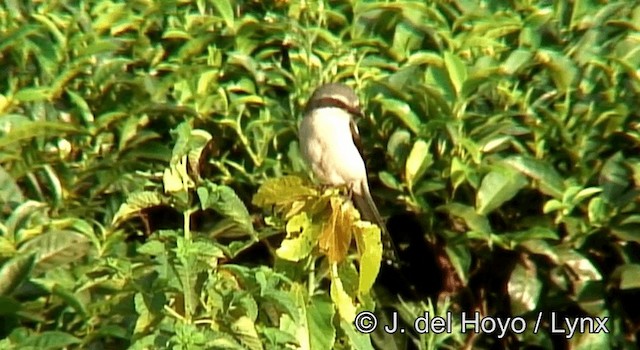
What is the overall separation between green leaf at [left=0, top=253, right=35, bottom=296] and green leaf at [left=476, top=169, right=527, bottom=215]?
1458mm

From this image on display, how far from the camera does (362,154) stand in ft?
16.8

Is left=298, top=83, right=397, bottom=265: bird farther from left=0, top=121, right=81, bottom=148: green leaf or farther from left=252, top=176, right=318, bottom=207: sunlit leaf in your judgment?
left=0, top=121, right=81, bottom=148: green leaf

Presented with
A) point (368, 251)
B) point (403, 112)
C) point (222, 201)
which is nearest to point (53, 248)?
point (222, 201)

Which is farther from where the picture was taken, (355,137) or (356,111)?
(355,137)

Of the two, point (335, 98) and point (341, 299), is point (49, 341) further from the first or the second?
point (335, 98)

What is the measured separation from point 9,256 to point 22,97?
2.83 feet

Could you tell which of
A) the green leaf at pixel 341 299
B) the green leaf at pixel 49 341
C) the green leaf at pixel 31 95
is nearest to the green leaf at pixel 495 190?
the green leaf at pixel 341 299

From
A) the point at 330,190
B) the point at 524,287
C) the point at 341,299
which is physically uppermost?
the point at 330,190

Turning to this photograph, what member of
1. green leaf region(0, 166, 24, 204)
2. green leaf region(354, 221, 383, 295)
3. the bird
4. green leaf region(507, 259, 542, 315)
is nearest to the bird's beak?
the bird

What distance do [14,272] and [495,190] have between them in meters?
1.56

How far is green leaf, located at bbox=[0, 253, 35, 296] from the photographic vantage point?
4203 millimetres

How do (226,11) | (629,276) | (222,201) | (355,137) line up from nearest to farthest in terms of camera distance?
(222,201), (629,276), (355,137), (226,11)

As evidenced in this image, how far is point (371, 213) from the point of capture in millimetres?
4883

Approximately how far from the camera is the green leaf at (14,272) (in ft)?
13.8
